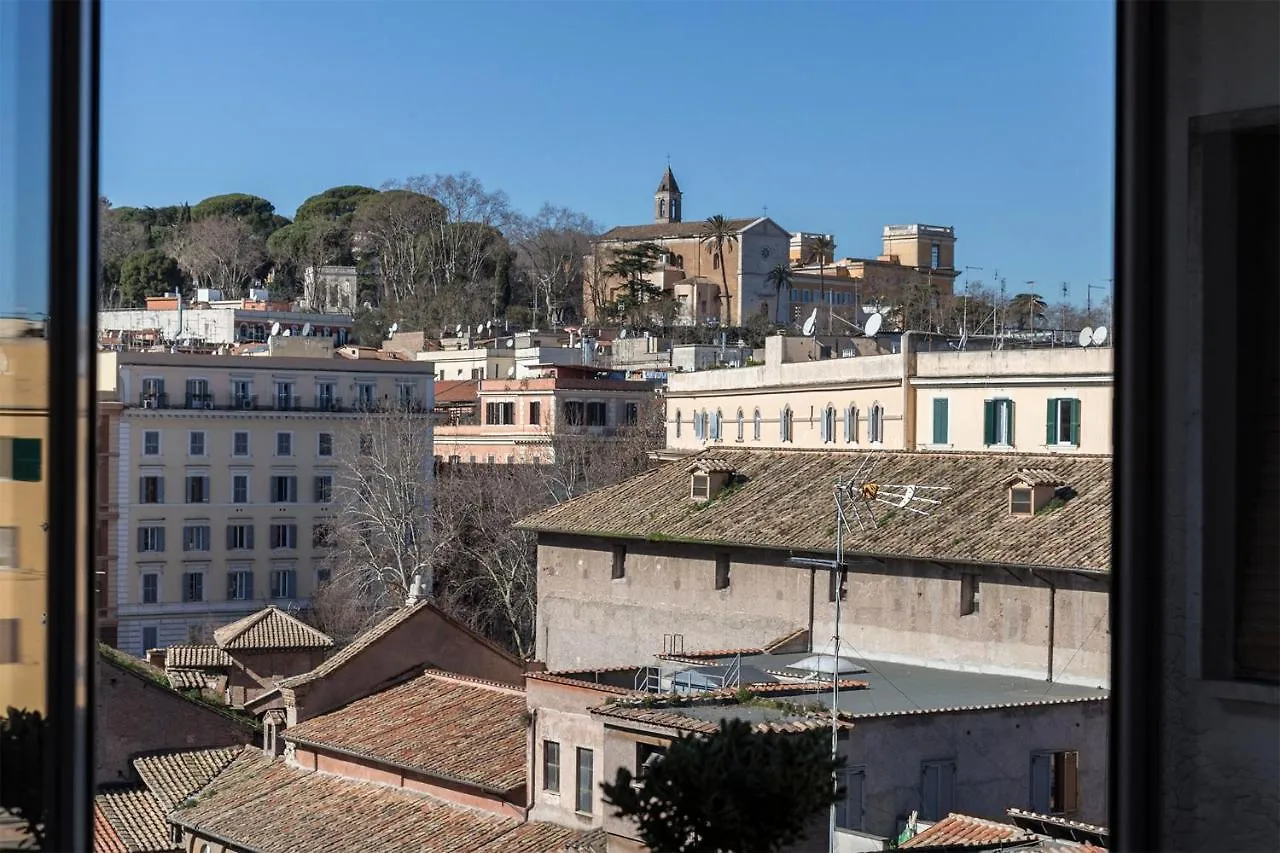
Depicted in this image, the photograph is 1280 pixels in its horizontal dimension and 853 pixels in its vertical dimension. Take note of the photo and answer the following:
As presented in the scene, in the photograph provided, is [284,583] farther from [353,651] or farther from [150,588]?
[353,651]

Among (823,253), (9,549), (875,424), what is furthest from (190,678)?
(823,253)

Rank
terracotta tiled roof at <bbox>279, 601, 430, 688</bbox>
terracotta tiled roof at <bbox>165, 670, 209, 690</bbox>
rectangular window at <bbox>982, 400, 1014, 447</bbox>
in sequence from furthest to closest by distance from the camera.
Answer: rectangular window at <bbox>982, 400, 1014, 447</bbox>
terracotta tiled roof at <bbox>165, 670, 209, 690</bbox>
terracotta tiled roof at <bbox>279, 601, 430, 688</bbox>

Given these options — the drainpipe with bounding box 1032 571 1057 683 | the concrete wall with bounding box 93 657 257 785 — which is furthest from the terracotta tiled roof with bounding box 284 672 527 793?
the drainpipe with bounding box 1032 571 1057 683

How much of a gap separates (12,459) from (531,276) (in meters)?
53.5

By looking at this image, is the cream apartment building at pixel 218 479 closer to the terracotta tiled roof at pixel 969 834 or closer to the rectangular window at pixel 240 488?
the rectangular window at pixel 240 488

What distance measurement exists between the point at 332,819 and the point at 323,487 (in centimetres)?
1503

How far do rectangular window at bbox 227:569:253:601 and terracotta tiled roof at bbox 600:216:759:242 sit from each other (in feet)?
120

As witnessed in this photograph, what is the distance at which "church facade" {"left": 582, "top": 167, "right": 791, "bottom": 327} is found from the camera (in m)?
56.4

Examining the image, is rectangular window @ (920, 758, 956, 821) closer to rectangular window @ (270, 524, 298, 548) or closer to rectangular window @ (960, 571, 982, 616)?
rectangular window @ (960, 571, 982, 616)

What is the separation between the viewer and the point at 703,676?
1230cm

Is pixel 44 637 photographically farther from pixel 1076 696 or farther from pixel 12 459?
pixel 1076 696

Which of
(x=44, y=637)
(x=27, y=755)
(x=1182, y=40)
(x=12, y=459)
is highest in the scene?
(x=1182, y=40)

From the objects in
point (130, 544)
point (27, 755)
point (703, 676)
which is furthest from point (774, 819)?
A: point (130, 544)

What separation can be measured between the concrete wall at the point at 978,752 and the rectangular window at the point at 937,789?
0.10 feet
